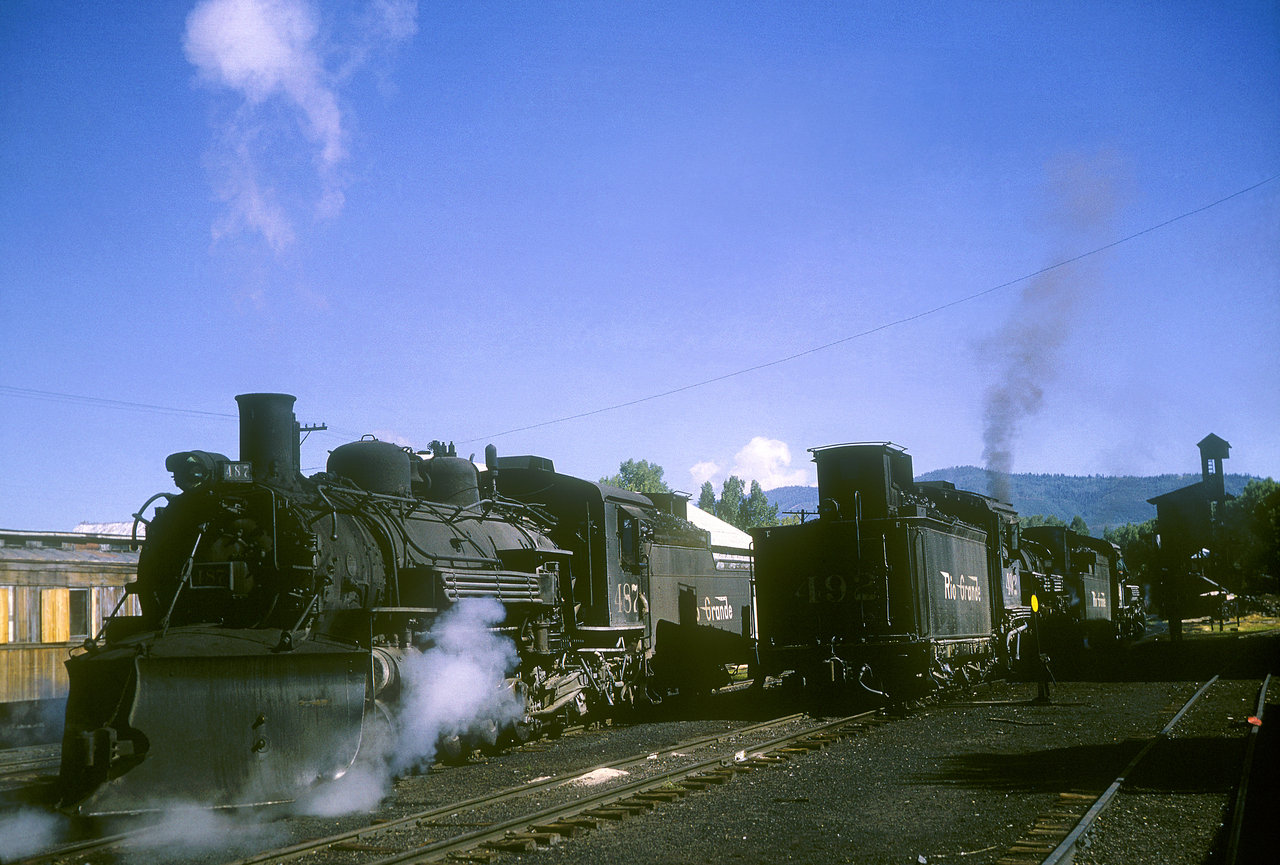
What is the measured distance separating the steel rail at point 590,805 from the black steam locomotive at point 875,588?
374 centimetres

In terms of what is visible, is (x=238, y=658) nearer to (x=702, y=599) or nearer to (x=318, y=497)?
(x=318, y=497)

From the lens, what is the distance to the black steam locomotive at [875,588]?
15.1 metres

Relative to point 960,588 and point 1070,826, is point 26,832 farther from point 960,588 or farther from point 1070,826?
point 960,588

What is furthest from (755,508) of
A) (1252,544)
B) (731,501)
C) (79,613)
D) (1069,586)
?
(79,613)

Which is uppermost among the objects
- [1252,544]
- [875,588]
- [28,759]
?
[875,588]

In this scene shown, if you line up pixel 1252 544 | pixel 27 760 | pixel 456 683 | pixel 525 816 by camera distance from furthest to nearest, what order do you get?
pixel 1252 544 < pixel 27 760 < pixel 456 683 < pixel 525 816

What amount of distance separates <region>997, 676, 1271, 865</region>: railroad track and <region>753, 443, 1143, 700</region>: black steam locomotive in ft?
17.4

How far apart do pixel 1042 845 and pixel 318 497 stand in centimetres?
683

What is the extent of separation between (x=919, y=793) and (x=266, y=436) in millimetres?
6783

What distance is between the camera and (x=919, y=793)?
28.7ft

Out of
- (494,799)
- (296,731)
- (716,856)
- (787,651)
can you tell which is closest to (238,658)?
(296,731)

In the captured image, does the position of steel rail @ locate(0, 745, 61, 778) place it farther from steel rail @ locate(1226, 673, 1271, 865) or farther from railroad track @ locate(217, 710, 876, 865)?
steel rail @ locate(1226, 673, 1271, 865)

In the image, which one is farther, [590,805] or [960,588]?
[960,588]

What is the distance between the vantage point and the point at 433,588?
10367 mm
